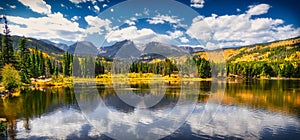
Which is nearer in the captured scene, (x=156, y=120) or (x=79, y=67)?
(x=156, y=120)

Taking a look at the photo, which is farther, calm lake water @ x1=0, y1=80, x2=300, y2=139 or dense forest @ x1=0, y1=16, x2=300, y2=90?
dense forest @ x1=0, y1=16, x2=300, y2=90

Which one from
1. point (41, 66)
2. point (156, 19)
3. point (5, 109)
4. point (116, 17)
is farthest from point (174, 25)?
point (41, 66)

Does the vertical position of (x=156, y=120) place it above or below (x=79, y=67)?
below

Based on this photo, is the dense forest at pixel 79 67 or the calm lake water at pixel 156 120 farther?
the dense forest at pixel 79 67

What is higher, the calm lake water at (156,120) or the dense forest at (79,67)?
the dense forest at (79,67)

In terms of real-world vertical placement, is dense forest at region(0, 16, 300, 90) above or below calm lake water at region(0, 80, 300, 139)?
above

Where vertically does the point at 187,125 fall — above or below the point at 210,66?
below

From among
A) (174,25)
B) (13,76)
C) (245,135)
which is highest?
(174,25)

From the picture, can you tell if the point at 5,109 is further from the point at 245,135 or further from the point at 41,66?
the point at 41,66

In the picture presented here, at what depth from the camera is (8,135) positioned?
62.5ft

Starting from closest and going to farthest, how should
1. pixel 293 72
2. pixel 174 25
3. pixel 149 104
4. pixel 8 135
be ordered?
pixel 8 135
pixel 174 25
pixel 149 104
pixel 293 72

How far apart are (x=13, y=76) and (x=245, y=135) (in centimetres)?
4300

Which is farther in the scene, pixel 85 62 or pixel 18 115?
pixel 85 62

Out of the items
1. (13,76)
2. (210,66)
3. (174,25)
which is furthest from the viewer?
(210,66)
